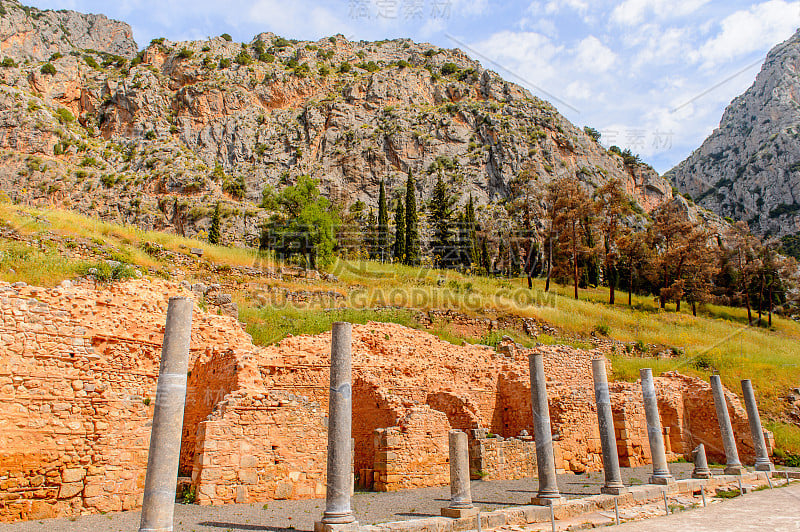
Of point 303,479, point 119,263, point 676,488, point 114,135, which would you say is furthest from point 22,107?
point 676,488

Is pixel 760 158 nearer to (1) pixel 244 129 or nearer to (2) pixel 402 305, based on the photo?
(1) pixel 244 129

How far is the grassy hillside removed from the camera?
19.8m

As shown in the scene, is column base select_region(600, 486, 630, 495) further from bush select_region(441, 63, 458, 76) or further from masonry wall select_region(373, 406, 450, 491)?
bush select_region(441, 63, 458, 76)

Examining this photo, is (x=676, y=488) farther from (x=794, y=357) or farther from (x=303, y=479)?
(x=794, y=357)

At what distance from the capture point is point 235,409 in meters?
10.5

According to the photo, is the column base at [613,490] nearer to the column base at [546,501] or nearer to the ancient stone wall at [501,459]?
the column base at [546,501]

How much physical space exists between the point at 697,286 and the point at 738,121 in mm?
90777

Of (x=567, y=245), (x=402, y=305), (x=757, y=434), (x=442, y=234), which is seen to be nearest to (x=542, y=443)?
(x=757, y=434)

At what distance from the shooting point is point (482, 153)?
253 ft

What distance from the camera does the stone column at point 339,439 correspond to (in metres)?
7.91

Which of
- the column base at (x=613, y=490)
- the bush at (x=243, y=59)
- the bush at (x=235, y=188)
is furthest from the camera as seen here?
the bush at (x=243, y=59)

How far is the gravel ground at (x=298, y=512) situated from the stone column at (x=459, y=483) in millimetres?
531

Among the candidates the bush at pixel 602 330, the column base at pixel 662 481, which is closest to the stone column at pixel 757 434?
the column base at pixel 662 481

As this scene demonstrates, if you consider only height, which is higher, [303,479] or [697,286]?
[697,286]
